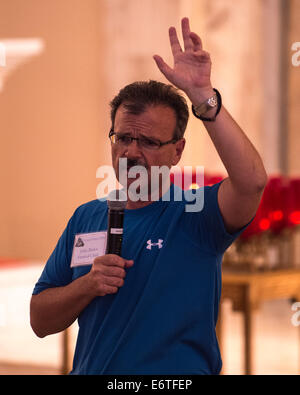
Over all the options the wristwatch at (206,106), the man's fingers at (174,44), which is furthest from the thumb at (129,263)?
the man's fingers at (174,44)

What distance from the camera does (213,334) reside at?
5.73 feet

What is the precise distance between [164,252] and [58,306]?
1.07 ft

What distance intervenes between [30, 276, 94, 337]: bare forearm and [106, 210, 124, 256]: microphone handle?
0.11 meters

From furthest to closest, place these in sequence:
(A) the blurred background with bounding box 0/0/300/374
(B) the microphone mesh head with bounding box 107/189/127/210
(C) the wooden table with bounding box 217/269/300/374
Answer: (A) the blurred background with bounding box 0/0/300/374 < (C) the wooden table with bounding box 217/269/300/374 < (B) the microphone mesh head with bounding box 107/189/127/210

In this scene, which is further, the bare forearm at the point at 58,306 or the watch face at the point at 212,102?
the bare forearm at the point at 58,306

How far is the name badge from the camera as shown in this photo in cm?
179

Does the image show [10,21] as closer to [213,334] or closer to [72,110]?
[72,110]

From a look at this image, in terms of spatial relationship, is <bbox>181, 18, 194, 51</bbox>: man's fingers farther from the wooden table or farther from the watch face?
the wooden table

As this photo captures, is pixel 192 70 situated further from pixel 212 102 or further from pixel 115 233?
pixel 115 233

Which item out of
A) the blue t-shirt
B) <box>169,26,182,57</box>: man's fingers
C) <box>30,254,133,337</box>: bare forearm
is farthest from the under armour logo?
<box>169,26,182,57</box>: man's fingers

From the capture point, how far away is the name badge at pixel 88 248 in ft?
5.86

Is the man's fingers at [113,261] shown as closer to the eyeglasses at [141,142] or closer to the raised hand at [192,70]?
the eyeglasses at [141,142]
